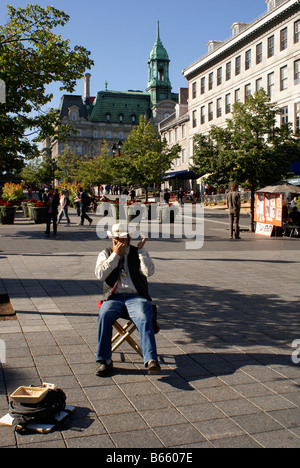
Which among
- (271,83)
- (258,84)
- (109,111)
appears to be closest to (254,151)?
(271,83)

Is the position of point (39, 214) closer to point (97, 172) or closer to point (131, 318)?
point (131, 318)

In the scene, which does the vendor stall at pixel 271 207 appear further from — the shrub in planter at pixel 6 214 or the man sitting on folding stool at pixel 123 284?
the man sitting on folding stool at pixel 123 284

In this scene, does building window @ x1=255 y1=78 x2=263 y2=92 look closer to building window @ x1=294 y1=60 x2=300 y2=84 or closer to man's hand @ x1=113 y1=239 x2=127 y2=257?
building window @ x1=294 y1=60 x2=300 y2=84

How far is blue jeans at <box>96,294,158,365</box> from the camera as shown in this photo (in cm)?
482

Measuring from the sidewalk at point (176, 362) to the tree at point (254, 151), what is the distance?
420 inches

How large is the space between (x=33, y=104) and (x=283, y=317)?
1476 centimetres

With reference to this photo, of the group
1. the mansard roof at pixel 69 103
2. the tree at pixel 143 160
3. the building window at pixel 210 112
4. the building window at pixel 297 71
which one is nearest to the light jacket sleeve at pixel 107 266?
the tree at pixel 143 160

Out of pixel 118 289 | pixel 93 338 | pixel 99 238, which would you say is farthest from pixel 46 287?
pixel 99 238

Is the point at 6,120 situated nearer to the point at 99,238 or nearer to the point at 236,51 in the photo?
the point at 99,238

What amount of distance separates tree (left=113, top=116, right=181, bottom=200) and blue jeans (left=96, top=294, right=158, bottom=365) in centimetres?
3261

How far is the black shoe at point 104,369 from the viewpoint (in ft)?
15.6

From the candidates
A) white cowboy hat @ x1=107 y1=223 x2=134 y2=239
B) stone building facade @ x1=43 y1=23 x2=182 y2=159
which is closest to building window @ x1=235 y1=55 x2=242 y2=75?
white cowboy hat @ x1=107 y1=223 x2=134 y2=239

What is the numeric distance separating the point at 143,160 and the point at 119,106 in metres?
92.9

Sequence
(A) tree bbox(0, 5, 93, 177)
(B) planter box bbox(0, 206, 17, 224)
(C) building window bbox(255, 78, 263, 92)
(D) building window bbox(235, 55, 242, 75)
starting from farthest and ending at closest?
(D) building window bbox(235, 55, 242, 75)
(C) building window bbox(255, 78, 263, 92)
(B) planter box bbox(0, 206, 17, 224)
(A) tree bbox(0, 5, 93, 177)
